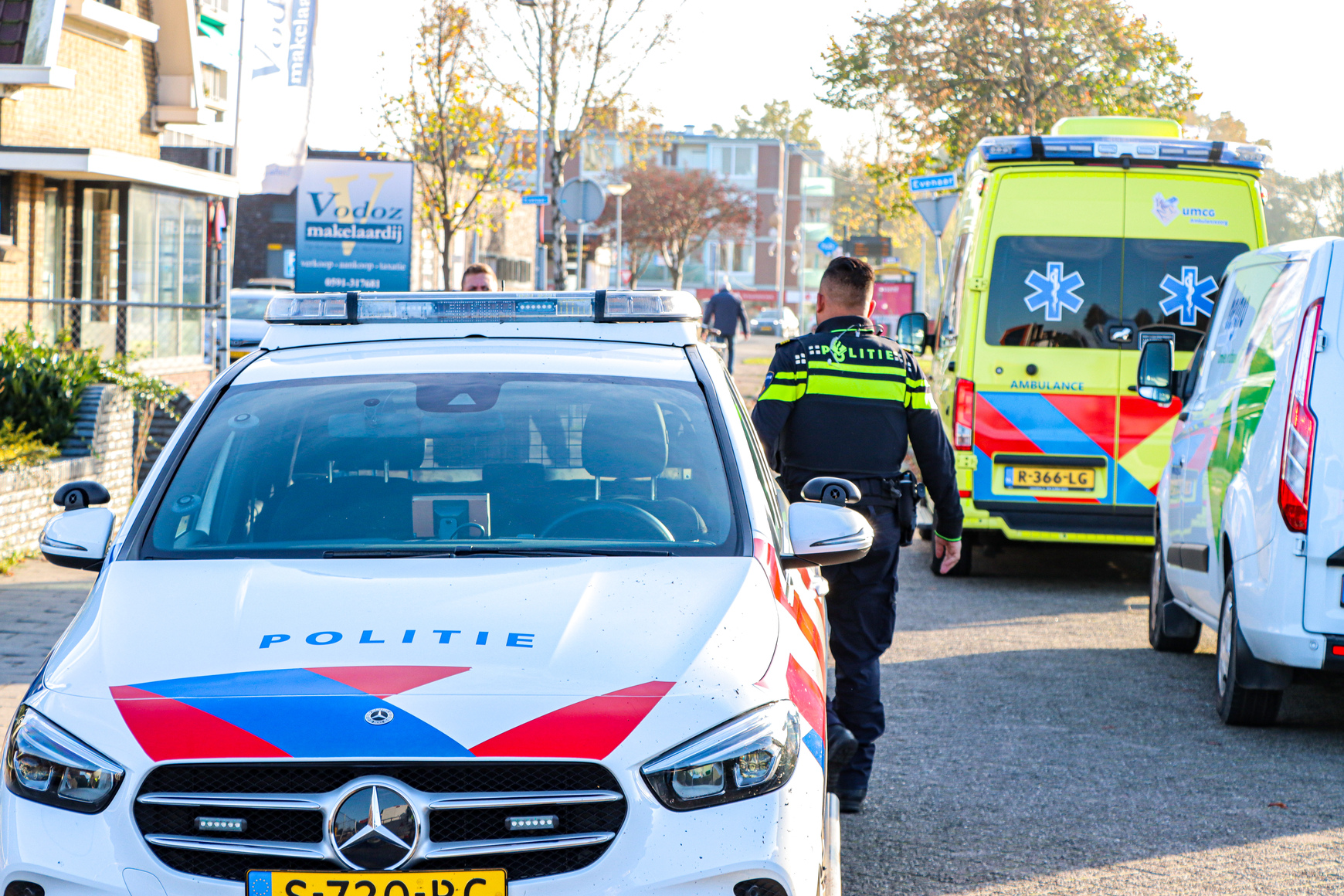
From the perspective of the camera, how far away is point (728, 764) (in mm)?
2871

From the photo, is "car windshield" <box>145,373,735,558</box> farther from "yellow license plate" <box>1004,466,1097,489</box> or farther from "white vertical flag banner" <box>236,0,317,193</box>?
"white vertical flag banner" <box>236,0,317,193</box>

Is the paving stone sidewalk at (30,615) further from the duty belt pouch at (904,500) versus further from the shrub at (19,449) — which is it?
the duty belt pouch at (904,500)

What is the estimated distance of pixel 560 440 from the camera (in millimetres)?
3965

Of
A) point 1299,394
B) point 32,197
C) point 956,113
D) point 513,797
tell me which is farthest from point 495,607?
point 956,113

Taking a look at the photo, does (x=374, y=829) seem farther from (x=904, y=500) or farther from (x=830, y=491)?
(x=904, y=500)

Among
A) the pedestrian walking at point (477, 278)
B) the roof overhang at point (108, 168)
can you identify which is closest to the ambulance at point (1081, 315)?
the pedestrian walking at point (477, 278)

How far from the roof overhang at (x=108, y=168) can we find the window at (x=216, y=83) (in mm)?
2202

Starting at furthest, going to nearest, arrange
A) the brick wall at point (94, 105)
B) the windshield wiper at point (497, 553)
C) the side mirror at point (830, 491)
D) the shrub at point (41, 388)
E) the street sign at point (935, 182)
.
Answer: the street sign at point (935, 182), the brick wall at point (94, 105), the shrub at point (41, 388), the side mirror at point (830, 491), the windshield wiper at point (497, 553)

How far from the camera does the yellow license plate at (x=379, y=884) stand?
271 centimetres

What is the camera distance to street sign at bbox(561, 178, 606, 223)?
21188 millimetres

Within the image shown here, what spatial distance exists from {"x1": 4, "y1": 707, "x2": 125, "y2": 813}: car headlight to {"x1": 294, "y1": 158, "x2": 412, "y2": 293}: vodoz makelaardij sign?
47.8 ft

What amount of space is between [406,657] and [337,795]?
1.04 feet

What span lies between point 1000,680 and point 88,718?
5.30 meters

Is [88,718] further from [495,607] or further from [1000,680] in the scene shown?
[1000,680]
